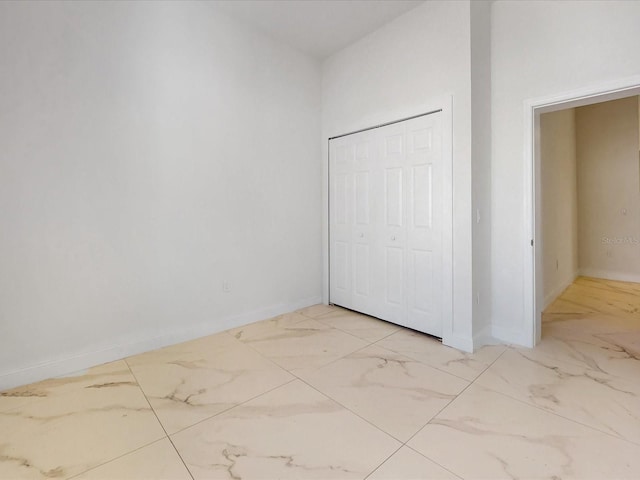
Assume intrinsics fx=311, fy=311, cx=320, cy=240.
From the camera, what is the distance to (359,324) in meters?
3.19

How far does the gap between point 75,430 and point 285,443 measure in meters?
1.13

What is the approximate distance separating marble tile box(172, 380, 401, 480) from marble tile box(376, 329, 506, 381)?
0.91 meters

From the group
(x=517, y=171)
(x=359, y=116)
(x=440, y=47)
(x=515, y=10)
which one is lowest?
(x=517, y=171)

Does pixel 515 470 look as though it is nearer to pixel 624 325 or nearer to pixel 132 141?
pixel 624 325

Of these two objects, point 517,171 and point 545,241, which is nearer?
point 517,171

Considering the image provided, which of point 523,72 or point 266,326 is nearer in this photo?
point 523,72

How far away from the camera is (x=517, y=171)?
2611mm

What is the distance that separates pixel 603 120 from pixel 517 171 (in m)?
3.83

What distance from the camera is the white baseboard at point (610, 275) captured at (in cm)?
467

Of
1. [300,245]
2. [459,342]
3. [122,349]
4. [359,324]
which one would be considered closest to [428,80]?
[300,245]

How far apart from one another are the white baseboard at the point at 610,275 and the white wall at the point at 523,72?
11.8ft

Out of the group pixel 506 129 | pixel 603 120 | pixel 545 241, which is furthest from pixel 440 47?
pixel 603 120

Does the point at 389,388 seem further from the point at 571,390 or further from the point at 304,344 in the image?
the point at 571,390

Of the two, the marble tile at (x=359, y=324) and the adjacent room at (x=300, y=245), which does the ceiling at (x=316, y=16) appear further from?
the marble tile at (x=359, y=324)
